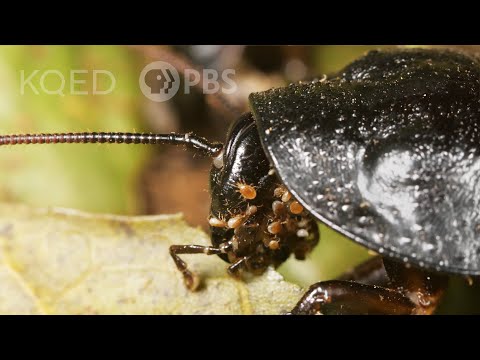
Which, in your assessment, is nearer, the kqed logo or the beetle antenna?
the beetle antenna

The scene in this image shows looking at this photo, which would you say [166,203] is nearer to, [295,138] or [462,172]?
[295,138]

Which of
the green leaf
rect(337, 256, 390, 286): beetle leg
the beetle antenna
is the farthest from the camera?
rect(337, 256, 390, 286): beetle leg

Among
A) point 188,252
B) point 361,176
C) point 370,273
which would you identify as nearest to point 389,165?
point 361,176

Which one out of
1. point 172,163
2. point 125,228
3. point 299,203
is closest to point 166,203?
point 172,163

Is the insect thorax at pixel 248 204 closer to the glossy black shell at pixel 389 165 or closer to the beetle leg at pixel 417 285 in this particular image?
the glossy black shell at pixel 389 165

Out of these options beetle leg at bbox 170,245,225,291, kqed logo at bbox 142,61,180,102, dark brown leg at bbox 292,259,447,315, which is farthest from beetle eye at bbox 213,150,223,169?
kqed logo at bbox 142,61,180,102

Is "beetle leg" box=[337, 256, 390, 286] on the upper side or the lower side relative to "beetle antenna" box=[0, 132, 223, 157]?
lower

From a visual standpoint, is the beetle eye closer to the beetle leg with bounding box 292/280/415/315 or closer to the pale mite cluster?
the pale mite cluster
